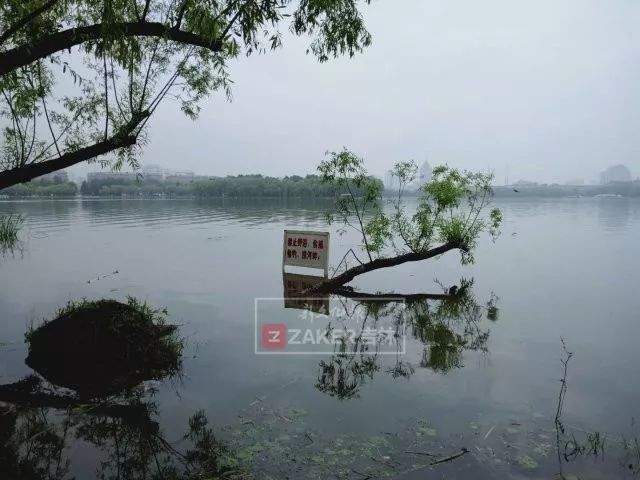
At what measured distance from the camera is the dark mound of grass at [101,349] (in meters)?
7.94

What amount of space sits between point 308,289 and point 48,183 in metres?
121

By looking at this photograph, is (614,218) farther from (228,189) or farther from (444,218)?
(228,189)

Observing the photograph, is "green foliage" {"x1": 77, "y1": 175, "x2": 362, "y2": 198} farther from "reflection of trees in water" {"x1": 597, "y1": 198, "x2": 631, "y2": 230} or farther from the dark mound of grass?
the dark mound of grass

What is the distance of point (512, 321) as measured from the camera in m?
11.7

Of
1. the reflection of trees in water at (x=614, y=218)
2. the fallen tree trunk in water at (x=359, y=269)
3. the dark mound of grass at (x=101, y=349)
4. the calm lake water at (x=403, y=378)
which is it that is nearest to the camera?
the calm lake water at (x=403, y=378)

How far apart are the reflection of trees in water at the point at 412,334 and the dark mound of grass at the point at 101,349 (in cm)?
315

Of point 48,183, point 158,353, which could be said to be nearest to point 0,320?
point 158,353

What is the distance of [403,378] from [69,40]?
8.01 metres

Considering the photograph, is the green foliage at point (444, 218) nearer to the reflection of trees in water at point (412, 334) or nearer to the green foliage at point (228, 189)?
the reflection of trees in water at point (412, 334)

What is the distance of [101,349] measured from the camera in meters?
8.36

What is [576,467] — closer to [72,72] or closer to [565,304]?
[565,304]

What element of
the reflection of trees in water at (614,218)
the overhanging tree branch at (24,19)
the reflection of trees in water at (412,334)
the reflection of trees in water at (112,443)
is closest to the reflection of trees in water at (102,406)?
the reflection of trees in water at (112,443)

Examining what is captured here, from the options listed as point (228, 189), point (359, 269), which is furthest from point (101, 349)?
point (228, 189)

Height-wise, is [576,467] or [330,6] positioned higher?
[330,6]
